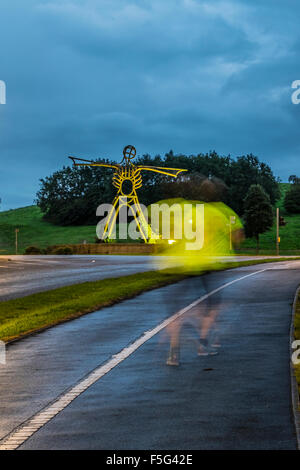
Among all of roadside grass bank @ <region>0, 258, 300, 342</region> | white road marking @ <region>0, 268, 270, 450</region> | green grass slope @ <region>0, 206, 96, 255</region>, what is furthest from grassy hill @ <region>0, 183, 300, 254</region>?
white road marking @ <region>0, 268, 270, 450</region>

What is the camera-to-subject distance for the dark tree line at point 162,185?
14062 centimetres

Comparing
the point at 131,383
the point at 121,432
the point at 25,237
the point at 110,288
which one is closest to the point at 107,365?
the point at 131,383

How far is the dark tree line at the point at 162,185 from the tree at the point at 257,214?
24.4m

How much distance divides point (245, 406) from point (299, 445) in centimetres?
154

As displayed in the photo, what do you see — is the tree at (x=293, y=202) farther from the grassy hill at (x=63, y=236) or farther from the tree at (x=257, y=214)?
the tree at (x=257, y=214)

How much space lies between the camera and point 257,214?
108 metres

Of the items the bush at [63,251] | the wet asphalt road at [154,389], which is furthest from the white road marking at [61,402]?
the bush at [63,251]

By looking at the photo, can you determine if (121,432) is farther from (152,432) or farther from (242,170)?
(242,170)

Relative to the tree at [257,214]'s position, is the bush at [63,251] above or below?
below

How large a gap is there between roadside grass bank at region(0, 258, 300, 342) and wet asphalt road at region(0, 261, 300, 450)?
2.49ft

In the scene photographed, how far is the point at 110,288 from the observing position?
25391 millimetres

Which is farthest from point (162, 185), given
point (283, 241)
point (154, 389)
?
point (154, 389)

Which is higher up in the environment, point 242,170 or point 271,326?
point 242,170

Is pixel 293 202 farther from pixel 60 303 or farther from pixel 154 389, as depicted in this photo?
pixel 154 389
